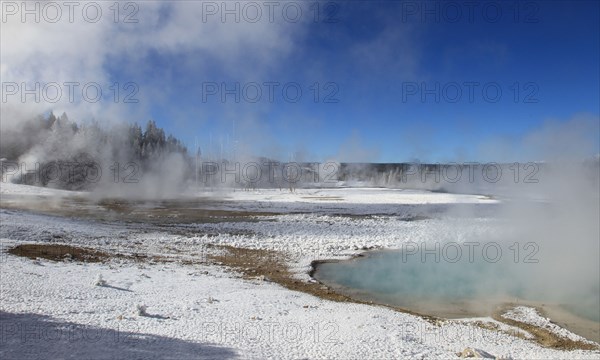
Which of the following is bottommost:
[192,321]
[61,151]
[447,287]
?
[447,287]

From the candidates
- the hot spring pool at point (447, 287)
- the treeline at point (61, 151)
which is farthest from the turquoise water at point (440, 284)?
the treeline at point (61, 151)

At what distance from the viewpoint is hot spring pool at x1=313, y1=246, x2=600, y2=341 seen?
12.8 m

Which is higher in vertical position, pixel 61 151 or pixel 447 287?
pixel 61 151

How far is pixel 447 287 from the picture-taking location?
51.5ft

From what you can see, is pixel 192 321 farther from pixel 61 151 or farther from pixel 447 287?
pixel 61 151

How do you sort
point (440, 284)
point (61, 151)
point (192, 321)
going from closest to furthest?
point (192, 321) → point (440, 284) → point (61, 151)

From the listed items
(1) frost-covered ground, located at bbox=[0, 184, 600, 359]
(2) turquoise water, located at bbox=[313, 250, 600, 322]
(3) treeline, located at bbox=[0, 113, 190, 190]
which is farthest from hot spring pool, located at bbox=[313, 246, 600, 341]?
(3) treeline, located at bbox=[0, 113, 190, 190]

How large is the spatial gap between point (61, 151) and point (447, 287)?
2349 inches

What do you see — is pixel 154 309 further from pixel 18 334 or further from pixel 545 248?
pixel 545 248

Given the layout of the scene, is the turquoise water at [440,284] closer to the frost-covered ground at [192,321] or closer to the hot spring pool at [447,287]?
the hot spring pool at [447,287]

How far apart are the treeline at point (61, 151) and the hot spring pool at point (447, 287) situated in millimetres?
53395

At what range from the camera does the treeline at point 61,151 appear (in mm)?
56719

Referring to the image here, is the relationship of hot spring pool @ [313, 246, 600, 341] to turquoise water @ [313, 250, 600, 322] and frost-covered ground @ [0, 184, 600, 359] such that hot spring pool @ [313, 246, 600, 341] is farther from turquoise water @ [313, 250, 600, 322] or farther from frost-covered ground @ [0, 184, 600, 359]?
frost-covered ground @ [0, 184, 600, 359]

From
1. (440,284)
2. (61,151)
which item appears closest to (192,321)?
(440,284)
